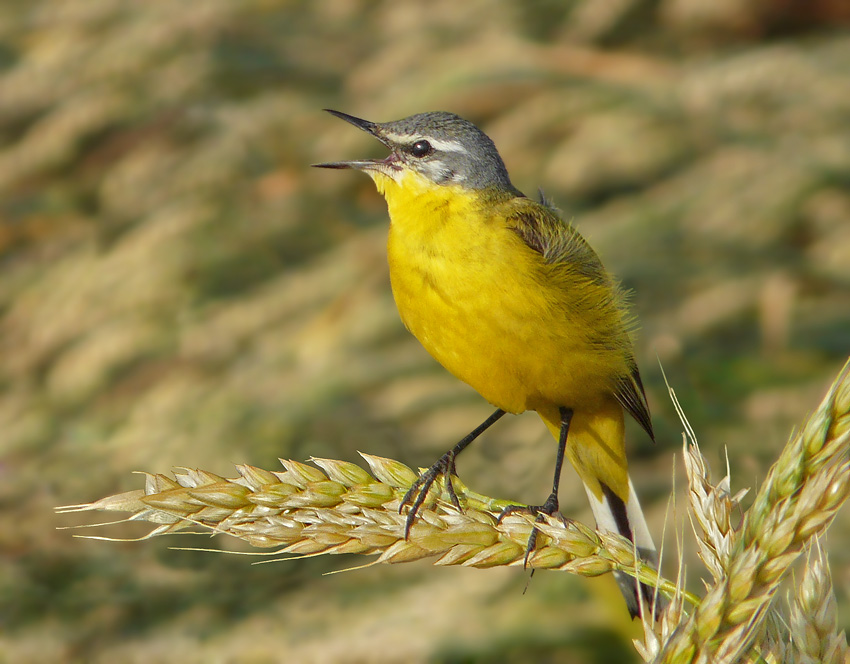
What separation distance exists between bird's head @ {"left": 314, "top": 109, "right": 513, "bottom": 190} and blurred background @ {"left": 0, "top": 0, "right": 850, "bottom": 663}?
58.2 inches

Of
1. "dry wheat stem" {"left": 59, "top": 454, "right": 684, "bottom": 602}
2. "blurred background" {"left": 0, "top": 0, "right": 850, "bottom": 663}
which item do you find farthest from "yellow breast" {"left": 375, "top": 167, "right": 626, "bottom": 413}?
"blurred background" {"left": 0, "top": 0, "right": 850, "bottom": 663}

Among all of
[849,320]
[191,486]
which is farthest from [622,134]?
[191,486]

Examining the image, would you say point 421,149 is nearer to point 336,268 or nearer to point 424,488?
point 424,488

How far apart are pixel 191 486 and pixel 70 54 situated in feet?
22.1

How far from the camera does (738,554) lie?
151 cm

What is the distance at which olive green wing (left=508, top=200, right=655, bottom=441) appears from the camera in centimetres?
274

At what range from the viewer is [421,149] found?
302cm

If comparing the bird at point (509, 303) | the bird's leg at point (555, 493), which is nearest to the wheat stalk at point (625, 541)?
the bird's leg at point (555, 493)

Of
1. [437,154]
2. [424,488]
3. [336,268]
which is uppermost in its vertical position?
[437,154]

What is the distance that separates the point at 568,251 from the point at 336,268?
308cm

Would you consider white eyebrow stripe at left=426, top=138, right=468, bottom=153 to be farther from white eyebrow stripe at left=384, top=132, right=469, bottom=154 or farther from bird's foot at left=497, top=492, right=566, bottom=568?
bird's foot at left=497, top=492, right=566, bottom=568

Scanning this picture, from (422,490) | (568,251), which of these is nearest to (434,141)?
(568,251)

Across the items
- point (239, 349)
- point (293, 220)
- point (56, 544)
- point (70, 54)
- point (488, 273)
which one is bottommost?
point (56, 544)

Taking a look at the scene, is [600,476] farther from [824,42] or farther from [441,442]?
[824,42]
